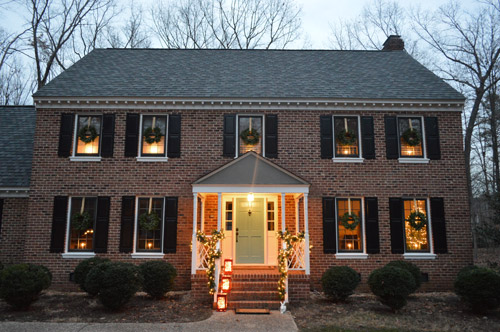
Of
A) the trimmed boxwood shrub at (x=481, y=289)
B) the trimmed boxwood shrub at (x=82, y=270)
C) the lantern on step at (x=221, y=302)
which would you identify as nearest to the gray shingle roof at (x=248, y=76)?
the trimmed boxwood shrub at (x=82, y=270)

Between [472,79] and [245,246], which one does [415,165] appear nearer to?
[245,246]

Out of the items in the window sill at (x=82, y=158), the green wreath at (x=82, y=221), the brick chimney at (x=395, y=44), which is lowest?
the green wreath at (x=82, y=221)

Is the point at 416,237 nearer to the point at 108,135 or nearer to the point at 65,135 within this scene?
the point at 108,135

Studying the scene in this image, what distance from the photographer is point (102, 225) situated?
11.2m

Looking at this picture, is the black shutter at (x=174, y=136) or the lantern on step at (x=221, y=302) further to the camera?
the black shutter at (x=174, y=136)

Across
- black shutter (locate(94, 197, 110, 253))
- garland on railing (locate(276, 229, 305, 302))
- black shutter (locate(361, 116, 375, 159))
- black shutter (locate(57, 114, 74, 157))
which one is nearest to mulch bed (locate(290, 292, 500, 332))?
garland on railing (locate(276, 229, 305, 302))

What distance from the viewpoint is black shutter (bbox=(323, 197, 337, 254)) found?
1119 centimetres

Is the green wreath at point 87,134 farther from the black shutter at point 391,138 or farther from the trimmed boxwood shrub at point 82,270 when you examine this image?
the black shutter at point 391,138

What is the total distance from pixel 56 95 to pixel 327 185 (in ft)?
31.0

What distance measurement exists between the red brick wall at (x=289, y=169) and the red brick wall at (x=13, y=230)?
917 mm

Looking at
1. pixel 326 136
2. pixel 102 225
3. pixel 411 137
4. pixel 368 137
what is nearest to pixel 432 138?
pixel 411 137

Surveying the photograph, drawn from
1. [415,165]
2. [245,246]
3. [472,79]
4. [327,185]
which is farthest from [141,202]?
[472,79]

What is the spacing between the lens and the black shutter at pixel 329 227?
11.2 m

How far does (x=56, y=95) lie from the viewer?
37.5 ft
